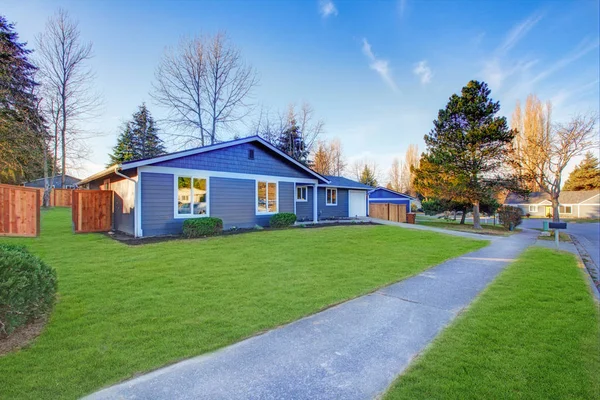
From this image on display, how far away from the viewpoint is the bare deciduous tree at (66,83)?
2181cm

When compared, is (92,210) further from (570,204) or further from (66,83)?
(570,204)

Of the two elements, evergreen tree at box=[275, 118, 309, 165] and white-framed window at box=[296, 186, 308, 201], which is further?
evergreen tree at box=[275, 118, 309, 165]

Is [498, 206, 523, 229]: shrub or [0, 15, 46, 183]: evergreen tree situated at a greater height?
[0, 15, 46, 183]: evergreen tree

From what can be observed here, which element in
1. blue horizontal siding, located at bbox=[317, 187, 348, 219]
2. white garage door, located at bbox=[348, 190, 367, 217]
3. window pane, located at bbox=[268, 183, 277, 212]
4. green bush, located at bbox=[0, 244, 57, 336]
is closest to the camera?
green bush, located at bbox=[0, 244, 57, 336]

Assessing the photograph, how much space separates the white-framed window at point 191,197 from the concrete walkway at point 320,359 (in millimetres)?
8865

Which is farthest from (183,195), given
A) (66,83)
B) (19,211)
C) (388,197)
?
(388,197)

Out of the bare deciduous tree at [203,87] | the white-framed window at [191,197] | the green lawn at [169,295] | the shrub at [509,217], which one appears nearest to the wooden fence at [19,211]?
the green lawn at [169,295]

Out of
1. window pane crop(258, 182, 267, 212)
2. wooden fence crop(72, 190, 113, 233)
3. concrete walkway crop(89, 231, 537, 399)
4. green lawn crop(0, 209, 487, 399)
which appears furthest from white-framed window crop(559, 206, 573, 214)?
wooden fence crop(72, 190, 113, 233)

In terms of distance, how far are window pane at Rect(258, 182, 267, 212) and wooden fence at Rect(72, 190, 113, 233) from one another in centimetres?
662

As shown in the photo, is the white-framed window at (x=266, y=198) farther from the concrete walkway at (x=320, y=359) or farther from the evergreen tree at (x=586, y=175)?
the evergreen tree at (x=586, y=175)

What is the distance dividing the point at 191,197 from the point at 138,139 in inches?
1154

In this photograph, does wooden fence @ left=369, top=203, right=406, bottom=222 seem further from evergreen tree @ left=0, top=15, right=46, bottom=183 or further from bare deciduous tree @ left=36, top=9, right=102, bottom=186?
bare deciduous tree @ left=36, top=9, right=102, bottom=186

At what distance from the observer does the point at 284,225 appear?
1397 centimetres

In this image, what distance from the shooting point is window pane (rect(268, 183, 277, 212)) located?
47.5 ft
